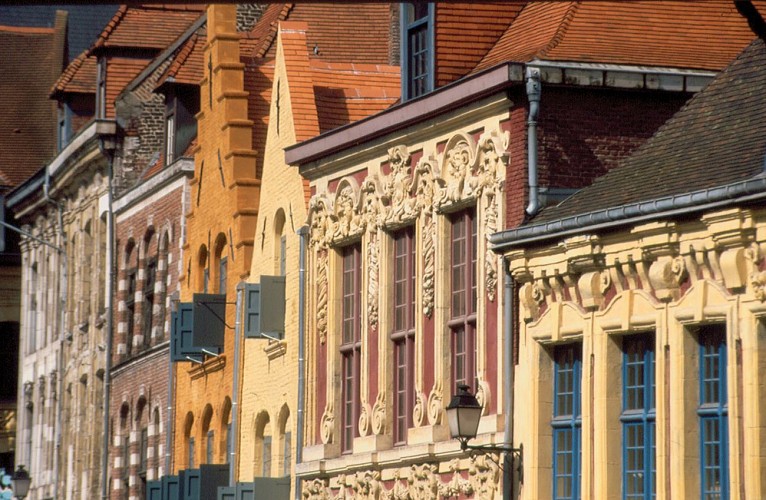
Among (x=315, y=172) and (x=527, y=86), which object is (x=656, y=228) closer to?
(x=527, y=86)

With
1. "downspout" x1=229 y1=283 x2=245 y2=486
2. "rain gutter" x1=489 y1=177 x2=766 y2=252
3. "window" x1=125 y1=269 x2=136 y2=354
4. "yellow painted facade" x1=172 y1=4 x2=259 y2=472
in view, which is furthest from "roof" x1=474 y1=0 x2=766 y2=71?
"window" x1=125 y1=269 x2=136 y2=354

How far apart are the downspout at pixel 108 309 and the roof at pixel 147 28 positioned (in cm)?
324

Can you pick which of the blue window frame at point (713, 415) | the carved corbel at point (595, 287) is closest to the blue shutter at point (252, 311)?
the carved corbel at point (595, 287)

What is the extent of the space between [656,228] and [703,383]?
63.5 inches

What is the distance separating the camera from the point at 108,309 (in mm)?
46094

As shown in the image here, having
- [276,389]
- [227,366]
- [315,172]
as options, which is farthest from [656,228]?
[227,366]

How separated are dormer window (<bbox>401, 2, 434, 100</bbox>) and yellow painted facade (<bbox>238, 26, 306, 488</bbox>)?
3958 millimetres

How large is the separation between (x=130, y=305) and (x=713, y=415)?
90.5ft

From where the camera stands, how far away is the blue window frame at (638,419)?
1986 centimetres

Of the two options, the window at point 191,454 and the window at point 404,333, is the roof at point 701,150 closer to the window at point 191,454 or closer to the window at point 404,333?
the window at point 404,333

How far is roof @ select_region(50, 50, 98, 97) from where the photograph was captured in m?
52.2

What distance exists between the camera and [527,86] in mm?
22875

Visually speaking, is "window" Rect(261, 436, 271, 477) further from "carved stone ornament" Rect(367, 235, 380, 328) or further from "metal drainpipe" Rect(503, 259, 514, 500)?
"metal drainpipe" Rect(503, 259, 514, 500)

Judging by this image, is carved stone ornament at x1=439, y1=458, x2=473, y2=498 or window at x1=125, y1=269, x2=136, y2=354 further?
window at x1=125, y1=269, x2=136, y2=354
